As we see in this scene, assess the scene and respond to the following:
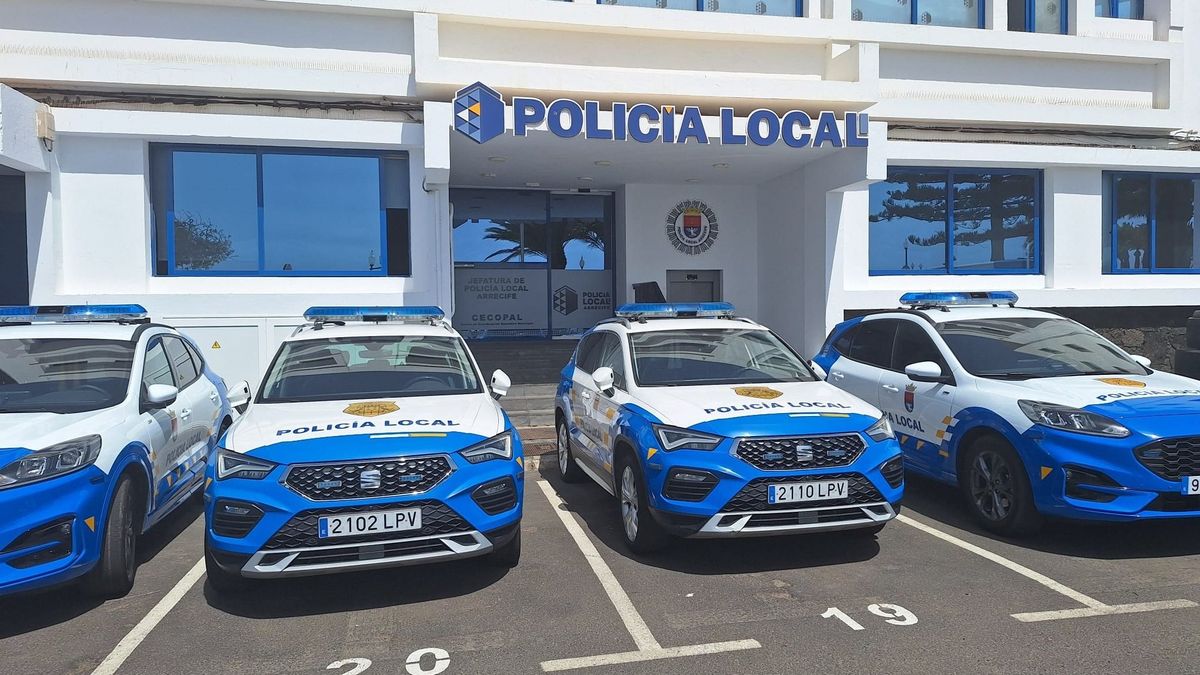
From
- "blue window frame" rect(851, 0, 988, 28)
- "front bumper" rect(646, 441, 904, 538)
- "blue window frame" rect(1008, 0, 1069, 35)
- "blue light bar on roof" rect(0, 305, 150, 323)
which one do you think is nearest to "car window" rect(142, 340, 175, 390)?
"blue light bar on roof" rect(0, 305, 150, 323)

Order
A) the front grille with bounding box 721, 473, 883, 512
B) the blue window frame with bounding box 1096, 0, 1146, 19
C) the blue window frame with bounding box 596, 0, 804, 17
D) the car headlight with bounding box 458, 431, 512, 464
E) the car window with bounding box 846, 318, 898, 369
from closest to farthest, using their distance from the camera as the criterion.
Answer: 1. the car headlight with bounding box 458, 431, 512, 464
2. the front grille with bounding box 721, 473, 883, 512
3. the car window with bounding box 846, 318, 898, 369
4. the blue window frame with bounding box 596, 0, 804, 17
5. the blue window frame with bounding box 1096, 0, 1146, 19

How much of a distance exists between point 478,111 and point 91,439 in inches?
266

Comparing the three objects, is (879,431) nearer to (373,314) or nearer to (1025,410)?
(1025,410)

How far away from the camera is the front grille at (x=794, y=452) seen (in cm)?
470

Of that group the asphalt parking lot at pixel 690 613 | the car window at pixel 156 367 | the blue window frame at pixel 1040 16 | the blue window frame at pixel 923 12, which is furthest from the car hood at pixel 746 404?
the blue window frame at pixel 1040 16

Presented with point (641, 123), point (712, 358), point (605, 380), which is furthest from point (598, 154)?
point (605, 380)

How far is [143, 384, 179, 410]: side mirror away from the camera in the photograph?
5.03 m

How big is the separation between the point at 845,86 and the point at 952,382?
697cm

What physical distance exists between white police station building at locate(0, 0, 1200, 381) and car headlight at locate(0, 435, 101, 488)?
6.48 meters

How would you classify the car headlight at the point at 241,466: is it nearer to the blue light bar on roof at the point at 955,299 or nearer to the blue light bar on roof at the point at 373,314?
the blue light bar on roof at the point at 373,314

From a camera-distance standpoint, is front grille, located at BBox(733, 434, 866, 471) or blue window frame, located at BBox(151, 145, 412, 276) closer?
front grille, located at BBox(733, 434, 866, 471)

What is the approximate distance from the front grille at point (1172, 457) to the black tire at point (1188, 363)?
5469 millimetres

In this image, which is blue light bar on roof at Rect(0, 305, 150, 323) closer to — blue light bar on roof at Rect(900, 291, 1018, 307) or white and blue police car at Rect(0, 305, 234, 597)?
white and blue police car at Rect(0, 305, 234, 597)

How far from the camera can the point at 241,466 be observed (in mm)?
4254
